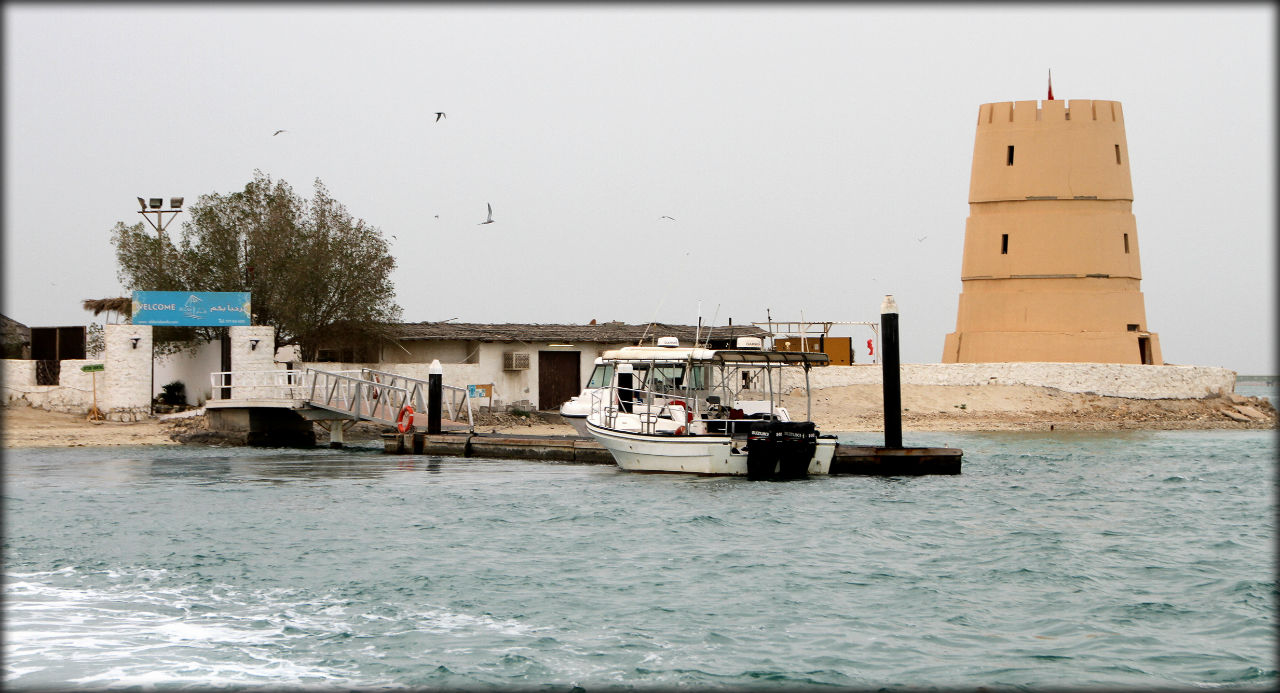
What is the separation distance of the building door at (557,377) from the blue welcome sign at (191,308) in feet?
34.7

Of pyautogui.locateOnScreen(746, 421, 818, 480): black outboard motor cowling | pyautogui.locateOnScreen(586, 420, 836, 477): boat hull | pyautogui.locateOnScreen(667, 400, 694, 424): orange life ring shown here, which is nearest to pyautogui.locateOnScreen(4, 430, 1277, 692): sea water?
pyautogui.locateOnScreen(586, 420, 836, 477): boat hull

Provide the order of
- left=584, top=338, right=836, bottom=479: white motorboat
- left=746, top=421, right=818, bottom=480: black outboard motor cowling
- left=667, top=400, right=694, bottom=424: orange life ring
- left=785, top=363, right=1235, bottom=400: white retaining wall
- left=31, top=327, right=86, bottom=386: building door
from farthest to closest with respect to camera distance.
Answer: left=785, top=363, right=1235, bottom=400: white retaining wall, left=31, top=327, right=86, bottom=386: building door, left=667, top=400, right=694, bottom=424: orange life ring, left=584, top=338, right=836, bottom=479: white motorboat, left=746, top=421, right=818, bottom=480: black outboard motor cowling

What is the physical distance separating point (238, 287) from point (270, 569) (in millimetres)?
25053

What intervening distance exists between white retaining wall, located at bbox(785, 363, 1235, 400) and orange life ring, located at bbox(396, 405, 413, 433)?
17303 mm

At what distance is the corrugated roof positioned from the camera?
130 ft

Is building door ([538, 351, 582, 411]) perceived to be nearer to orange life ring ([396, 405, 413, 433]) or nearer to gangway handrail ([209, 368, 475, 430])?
A: gangway handrail ([209, 368, 475, 430])

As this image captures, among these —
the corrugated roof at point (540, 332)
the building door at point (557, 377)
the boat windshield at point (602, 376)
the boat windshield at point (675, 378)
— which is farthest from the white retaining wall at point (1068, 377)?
the boat windshield at point (675, 378)

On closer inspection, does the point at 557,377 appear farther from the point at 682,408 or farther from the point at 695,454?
the point at 695,454

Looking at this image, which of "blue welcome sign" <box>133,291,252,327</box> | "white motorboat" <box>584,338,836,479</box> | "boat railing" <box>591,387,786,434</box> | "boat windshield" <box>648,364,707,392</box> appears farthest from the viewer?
"blue welcome sign" <box>133,291,252,327</box>

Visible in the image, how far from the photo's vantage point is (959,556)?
587 inches

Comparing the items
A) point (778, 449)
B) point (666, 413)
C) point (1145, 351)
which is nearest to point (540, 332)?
point (666, 413)

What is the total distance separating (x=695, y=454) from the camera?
22.0 metres

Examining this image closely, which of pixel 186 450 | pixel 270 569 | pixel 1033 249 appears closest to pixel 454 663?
pixel 270 569

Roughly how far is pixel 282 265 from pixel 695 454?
20078 millimetres
